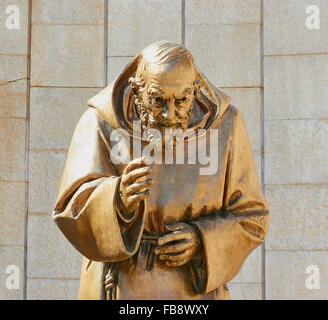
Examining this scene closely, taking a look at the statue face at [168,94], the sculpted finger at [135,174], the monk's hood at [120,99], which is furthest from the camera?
Answer: the monk's hood at [120,99]

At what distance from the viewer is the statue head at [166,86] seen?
171 inches

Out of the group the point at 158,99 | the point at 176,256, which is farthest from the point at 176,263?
the point at 158,99

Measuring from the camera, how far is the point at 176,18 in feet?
24.3

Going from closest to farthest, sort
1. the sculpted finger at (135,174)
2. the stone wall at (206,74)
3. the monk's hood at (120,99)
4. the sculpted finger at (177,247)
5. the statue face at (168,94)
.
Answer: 1. the sculpted finger at (135,174)
2. the statue face at (168,94)
3. the sculpted finger at (177,247)
4. the monk's hood at (120,99)
5. the stone wall at (206,74)

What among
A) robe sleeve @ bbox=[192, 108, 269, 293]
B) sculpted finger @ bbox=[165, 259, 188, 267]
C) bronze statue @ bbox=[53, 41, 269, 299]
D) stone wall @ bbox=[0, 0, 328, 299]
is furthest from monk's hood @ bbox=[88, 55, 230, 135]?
stone wall @ bbox=[0, 0, 328, 299]

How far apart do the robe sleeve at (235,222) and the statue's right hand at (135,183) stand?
0.39 metres

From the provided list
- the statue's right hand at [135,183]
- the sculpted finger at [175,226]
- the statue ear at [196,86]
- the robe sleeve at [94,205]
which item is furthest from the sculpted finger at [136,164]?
the statue ear at [196,86]

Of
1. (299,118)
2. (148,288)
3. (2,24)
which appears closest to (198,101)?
(148,288)

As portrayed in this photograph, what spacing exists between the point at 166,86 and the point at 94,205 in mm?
635

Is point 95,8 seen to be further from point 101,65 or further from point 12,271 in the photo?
point 12,271

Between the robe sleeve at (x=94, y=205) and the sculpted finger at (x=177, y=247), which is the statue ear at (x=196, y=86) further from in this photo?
the sculpted finger at (x=177, y=247)

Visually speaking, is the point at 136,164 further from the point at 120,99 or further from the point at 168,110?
the point at 120,99

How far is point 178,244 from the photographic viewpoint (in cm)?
447
